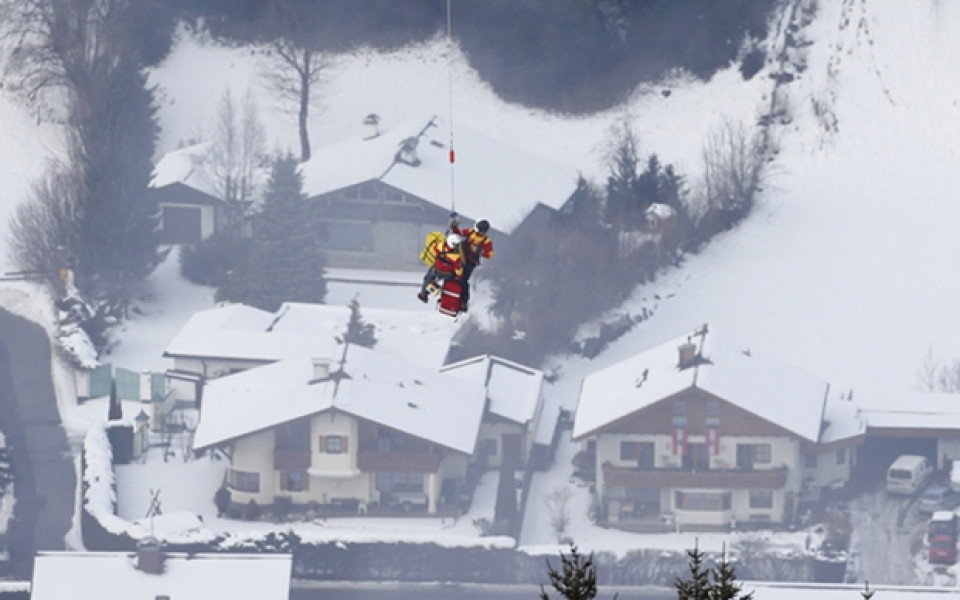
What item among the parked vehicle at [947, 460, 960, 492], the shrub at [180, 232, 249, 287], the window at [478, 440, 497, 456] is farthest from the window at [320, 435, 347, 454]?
the parked vehicle at [947, 460, 960, 492]

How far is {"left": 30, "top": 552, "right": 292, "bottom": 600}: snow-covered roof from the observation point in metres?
51.2

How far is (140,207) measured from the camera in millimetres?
74000

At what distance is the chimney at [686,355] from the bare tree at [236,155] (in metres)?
17.9

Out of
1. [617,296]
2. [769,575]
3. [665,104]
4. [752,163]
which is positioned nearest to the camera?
[769,575]

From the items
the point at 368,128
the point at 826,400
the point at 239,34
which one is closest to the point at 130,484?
the point at 826,400

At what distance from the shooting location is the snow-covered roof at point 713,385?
60188 millimetres

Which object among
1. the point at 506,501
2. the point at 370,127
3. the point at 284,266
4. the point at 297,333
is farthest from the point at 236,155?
the point at 506,501

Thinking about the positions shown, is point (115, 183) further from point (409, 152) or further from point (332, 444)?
point (332, 444)

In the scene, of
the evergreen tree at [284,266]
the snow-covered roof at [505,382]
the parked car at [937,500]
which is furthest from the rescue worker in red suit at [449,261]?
the evergreen tree at [284,266]

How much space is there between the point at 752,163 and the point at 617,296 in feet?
27.7

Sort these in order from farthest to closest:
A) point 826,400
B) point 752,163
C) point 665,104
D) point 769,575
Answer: point 665,104, point 752,163, point 826,400, point 769,575

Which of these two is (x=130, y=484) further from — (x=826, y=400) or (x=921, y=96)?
(x=921, y=96)

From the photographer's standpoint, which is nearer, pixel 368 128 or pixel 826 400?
pixel 826 400

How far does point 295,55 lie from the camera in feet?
274
